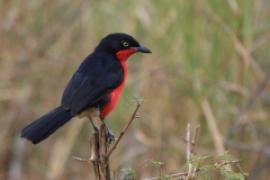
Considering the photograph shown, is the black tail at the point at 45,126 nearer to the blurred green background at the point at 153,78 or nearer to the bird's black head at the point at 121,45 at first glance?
the bird's black head at the point at 121,45

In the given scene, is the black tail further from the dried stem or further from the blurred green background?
the blurred green background

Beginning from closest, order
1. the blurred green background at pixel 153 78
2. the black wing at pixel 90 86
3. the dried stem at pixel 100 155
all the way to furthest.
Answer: the dried stem at pixel 100 155 → the black wing at pixel 90 86 → the blurred green background at pixel 153 78

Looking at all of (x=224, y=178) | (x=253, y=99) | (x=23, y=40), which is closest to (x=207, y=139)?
(x=253, y=99)

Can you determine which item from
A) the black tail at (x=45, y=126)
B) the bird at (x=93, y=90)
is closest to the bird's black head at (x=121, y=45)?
the bird at (x=93, y=90)

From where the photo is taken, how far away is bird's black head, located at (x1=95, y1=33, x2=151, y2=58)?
461cm

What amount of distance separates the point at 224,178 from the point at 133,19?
3416mm

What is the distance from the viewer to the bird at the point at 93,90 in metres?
3.97

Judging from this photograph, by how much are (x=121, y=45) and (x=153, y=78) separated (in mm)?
1839

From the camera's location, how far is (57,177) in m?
7.38

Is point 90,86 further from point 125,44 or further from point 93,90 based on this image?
point 125,44

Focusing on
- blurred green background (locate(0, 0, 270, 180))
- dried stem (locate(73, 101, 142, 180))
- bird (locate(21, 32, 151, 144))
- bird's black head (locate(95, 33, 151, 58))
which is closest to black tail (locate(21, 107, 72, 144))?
bird (locate(21, 32, 151, 144))

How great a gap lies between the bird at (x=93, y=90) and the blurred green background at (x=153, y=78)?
987 mm

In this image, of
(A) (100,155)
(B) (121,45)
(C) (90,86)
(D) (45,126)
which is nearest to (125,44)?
(B) (121,45)

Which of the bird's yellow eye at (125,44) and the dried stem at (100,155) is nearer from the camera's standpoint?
the dried stem at (100,155)
